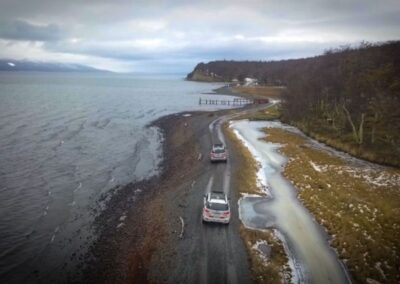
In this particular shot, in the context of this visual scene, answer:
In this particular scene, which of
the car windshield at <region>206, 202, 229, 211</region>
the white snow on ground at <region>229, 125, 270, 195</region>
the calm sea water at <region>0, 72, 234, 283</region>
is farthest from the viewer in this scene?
the white snow on ground at <region>229, 125, 270, 195</region>

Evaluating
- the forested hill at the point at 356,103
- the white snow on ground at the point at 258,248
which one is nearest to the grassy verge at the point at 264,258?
the white snow on ground at the point at 258,248

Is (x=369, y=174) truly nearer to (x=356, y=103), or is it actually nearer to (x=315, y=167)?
(x=315, y=167)

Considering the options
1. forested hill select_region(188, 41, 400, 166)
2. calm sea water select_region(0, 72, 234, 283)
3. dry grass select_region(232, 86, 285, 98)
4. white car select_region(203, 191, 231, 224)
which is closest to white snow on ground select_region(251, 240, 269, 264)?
white car select_region(203, 191, 231, 224)

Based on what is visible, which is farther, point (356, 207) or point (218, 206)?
point (356, 207)

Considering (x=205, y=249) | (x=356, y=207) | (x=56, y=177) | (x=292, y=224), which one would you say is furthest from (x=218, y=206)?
(x=56, y=177)

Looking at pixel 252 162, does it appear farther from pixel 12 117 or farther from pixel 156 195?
pixel 12 117

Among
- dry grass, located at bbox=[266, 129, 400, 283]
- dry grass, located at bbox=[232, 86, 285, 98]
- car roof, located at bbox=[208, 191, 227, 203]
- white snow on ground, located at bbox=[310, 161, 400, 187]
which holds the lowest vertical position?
dry grass, located at bbox=[266, 129, 400, 283]

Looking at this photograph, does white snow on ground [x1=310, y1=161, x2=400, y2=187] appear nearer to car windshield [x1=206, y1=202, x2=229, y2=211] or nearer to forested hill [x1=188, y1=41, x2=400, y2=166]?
forested hill [x1=188, y1=41, x2=400, y2=166]

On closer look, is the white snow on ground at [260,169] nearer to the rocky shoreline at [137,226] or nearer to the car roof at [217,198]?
the car roof at [217,198]
